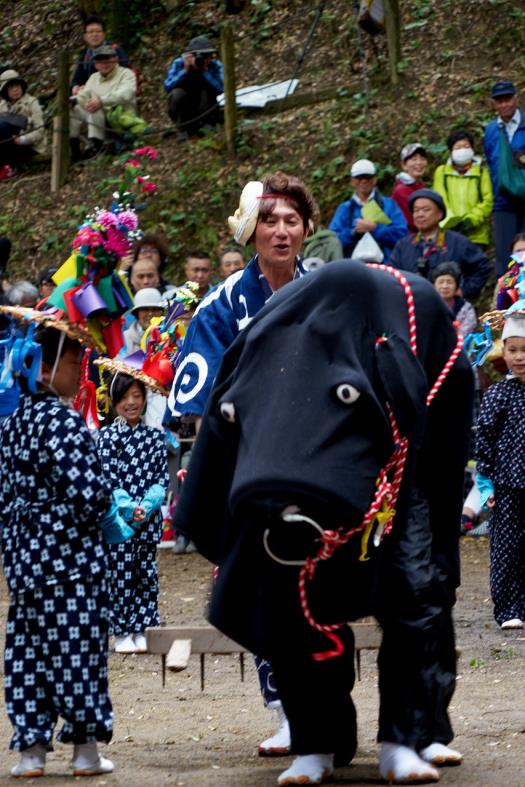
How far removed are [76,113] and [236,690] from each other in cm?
1149

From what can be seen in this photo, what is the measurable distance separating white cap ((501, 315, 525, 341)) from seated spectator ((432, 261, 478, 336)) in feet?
9.29

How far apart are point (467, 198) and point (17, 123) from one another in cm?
670

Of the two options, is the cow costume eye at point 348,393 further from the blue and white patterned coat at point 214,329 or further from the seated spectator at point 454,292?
the seated spectator at point 454,292

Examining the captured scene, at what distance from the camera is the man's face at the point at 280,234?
20.4ft

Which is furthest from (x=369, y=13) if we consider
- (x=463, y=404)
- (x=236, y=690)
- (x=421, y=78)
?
(x=463, y=404)

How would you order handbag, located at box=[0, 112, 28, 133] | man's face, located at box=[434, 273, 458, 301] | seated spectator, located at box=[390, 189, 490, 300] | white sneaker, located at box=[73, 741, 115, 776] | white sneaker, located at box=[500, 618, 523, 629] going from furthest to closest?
handbag, located at box=[0, 112, 28, 133] → seated spectator, located at box=[390, 189, 490, 300] → man's face, located at box=[434, 273, 458, 301] → white sneaker, located at box=[500, 618, 523, 629] → white sneaker, located at box=[73, 741, 115, 776]

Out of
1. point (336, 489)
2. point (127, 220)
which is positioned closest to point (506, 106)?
point (127, 220)

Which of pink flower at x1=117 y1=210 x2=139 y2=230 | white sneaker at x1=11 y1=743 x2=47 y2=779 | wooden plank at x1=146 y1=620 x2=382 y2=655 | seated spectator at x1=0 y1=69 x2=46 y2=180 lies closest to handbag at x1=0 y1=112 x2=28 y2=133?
seated spectator at x1=0 y1=69 x2=46 y2=180

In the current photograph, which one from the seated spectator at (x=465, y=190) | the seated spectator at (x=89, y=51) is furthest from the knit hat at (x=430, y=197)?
the seated spectator at (x=89, y=51)

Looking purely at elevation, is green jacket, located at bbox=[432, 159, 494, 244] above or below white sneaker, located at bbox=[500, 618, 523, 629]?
above

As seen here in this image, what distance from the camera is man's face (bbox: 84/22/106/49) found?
17938mm

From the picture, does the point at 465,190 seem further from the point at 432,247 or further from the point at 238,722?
the point at 238,722

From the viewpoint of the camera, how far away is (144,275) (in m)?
13.0

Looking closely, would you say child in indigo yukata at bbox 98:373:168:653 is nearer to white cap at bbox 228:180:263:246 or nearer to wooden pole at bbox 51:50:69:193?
white cap at bbox 228:180:263:246
